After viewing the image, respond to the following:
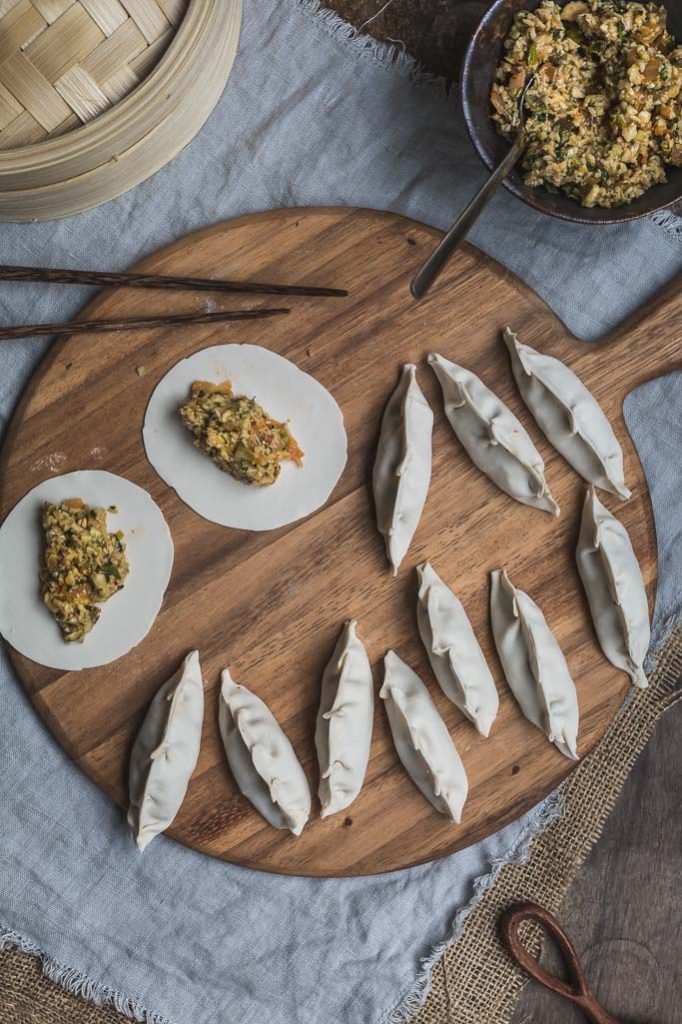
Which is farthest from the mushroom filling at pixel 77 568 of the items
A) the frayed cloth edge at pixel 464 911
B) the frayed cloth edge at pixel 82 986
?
the frayed cloth edge at pixel 464 911

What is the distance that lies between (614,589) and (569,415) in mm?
416

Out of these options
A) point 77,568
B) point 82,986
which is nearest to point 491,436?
point 77,568

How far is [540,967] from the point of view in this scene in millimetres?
2111

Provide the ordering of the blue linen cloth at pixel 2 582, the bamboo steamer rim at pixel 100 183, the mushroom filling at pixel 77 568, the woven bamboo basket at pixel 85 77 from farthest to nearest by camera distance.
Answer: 1. the blue linen cloth at pixel 2 582
2. the mushroom filling at pixel 77 568
3. the bamboo steamer rim at pixel 100 183
4. the woven bamboo basket at pixel 85 77

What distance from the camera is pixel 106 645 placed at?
195 centimetres

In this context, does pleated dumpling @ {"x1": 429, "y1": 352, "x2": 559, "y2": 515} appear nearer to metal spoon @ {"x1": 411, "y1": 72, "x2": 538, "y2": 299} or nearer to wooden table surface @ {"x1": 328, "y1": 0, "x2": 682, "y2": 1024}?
metal spoon @ {"x1": 411, "y1": 72, "x2": 538, "y2": 299}

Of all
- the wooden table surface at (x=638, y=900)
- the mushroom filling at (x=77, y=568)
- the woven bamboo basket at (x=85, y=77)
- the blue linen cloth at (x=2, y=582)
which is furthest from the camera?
the wooden table surface at (x=638, y=900)

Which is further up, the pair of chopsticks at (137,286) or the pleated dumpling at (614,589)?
the pair of chopsticks at (137,286)

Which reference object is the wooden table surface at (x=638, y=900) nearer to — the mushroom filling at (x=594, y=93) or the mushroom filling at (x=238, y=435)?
the mushroom filling at (x=238, y=435)

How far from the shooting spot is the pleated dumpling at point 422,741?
1921mm

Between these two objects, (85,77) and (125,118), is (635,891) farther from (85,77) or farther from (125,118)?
(85,77)

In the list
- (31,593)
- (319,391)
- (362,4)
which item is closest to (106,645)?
(31,593)

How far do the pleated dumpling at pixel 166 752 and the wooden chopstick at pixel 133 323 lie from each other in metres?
0.76

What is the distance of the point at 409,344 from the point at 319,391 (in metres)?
0.24
